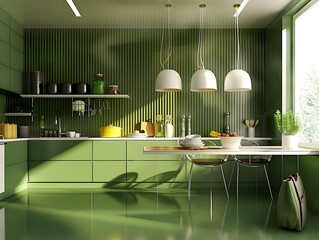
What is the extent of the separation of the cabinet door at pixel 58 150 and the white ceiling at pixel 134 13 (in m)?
2.03

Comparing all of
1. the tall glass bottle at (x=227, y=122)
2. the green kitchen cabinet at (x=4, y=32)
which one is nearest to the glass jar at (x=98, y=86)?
the green kitchen cabinet at (x=4, y=32)

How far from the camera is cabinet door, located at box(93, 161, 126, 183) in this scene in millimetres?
7016

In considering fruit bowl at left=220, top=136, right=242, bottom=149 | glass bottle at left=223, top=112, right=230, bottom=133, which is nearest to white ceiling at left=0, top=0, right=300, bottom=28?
glass bottle at left=223, top=112, right=230, bottom=133

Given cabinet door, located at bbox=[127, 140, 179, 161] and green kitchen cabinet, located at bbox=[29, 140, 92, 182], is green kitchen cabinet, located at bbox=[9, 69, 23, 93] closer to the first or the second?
green kitchen cabinet, located at bbox=[29, 140, 92, 182]

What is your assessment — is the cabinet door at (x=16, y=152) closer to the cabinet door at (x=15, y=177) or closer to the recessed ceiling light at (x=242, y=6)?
the cabinet door at (x=15, y=177)

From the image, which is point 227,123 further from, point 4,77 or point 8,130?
point 4,77

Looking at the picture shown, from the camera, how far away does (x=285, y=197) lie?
4.19m

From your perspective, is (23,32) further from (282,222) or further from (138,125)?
(282,222)

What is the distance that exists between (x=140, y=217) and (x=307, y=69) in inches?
123

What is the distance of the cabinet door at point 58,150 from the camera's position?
23.0 feet

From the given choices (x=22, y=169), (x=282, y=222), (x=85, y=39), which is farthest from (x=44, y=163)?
(x=282, y=222)

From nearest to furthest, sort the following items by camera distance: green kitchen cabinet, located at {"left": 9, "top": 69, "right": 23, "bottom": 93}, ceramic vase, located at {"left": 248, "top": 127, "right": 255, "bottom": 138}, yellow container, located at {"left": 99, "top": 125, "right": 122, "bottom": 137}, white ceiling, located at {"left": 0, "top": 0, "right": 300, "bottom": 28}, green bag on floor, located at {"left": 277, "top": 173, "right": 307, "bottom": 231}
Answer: green bag on floor, located at {"left": 277, "top": 173, "right": 307, "bottom": 231}
white ceiling, located at {"left": 0, "top": 0, "right": 300, "bottom": 28}
green kitchen cabinet, located at {"left": 9, "top": 69, "right": 23, "bottom": 93}
yellow container, located at {"left": 99, "top": 125, "right": 122, "bottom": 137}
ceramic vase, located at {"left": 248, "top": 127, "right": 255, "bottom": 138}

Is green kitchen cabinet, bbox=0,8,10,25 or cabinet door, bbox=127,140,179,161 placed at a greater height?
green kitchen cabinet, bbox=0,8,10,25

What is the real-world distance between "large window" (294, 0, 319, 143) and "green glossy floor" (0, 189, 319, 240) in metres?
1.19
